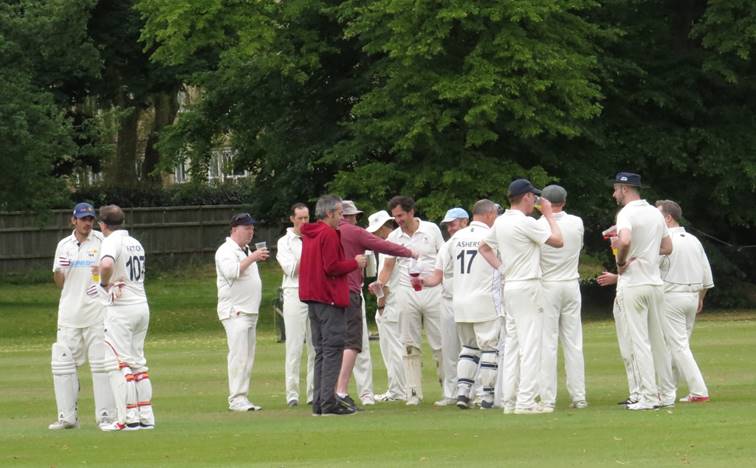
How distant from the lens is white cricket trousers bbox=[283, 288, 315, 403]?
52.7ft

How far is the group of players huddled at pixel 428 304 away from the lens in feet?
44.9

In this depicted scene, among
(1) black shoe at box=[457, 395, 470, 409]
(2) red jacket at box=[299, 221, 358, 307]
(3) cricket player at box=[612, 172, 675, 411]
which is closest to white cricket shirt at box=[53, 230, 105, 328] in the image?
(2) red jacket at box=[299, 221, 358, 307]

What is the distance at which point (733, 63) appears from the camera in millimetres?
36875

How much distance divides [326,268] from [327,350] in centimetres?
77

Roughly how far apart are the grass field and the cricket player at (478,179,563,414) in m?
0.42

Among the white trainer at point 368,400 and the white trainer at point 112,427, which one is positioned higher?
the white trainer at point 112,427

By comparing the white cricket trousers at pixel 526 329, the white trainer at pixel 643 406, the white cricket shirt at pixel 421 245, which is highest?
the white cricket shirt at pixel 421 245

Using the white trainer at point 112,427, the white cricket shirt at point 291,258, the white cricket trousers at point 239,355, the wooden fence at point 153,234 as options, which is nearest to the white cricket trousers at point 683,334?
the white cricket shirt at point 291,258

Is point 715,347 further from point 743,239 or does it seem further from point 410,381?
point 743,239

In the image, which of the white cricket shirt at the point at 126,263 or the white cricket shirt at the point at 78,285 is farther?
the white cricket shirt at the point at 78,285

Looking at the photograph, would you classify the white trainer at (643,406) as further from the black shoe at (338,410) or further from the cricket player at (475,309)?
the black shoe at (338,410)

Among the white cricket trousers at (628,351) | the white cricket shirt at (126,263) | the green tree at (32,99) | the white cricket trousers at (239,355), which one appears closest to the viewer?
the white cricket shirt at (126,263)

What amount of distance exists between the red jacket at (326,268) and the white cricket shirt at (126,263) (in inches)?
67.2

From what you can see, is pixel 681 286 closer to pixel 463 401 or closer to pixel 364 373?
→ pixel 463 401
